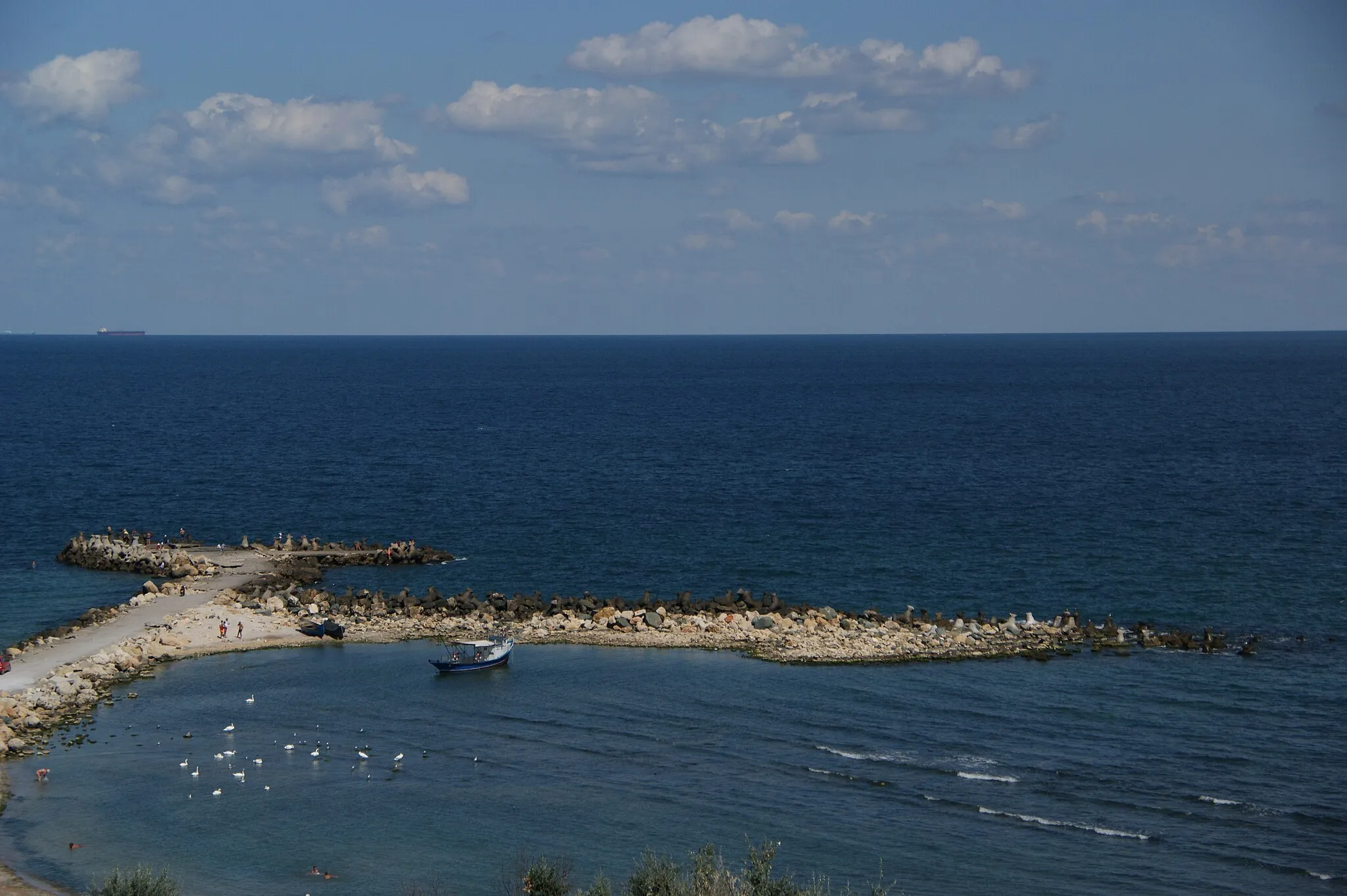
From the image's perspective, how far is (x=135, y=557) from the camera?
80375mm

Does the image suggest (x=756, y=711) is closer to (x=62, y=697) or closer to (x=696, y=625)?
(x=696, y=625)

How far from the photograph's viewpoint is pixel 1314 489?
105m

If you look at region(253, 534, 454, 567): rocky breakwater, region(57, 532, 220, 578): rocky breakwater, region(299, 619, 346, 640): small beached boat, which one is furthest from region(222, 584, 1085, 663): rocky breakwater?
region(253, 534, 454, 567): rocky breakwater

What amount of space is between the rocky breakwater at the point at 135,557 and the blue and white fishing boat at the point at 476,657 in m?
24.5

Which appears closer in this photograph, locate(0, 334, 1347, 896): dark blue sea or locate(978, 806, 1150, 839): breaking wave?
locate(0, 334, 1347, 896): dark blue sea

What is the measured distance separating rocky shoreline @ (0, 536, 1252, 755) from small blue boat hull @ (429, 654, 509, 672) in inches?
204

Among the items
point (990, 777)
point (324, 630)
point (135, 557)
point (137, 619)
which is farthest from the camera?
point (135, 557)

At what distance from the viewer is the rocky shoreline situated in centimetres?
6178

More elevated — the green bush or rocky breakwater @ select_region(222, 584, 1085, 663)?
the green bush

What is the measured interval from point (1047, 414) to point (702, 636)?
12283cm

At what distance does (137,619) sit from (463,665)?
19.2 metres

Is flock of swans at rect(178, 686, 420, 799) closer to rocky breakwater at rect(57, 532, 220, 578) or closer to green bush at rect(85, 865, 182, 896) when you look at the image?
green bush at rect(85, 865, 182, 896)

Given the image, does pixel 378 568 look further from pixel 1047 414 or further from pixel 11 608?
pixel 1047 414

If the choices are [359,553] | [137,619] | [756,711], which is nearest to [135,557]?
[359,553]
